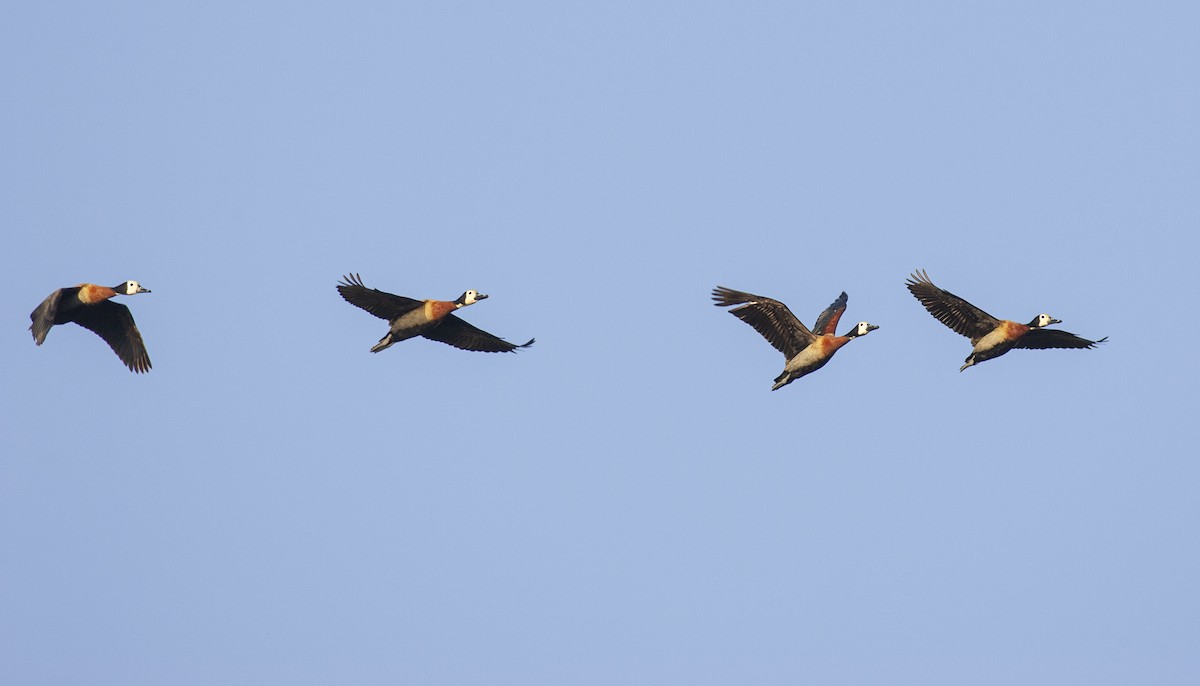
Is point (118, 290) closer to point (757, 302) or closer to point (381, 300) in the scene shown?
point (381, 300)

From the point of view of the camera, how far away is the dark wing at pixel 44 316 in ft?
128

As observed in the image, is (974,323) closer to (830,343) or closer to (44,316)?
(830,343)

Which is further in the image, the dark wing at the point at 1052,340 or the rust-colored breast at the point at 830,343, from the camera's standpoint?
the dark wing at the point at 1052,340

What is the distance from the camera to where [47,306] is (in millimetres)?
39938

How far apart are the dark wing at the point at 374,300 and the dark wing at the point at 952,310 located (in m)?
13.2

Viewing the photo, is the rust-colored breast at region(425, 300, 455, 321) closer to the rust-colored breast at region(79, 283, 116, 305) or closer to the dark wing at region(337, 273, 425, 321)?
the dark wing at region(337, 273, 425, 321)

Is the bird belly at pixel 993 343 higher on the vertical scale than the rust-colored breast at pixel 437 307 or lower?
lower

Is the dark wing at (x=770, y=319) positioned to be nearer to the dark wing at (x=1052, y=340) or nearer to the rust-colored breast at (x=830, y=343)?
the rust-colored breast at (x=830, y=343)

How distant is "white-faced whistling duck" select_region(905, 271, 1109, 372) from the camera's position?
44.8m

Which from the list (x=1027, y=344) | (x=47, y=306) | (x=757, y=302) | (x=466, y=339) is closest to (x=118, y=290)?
(x=47, y=306)

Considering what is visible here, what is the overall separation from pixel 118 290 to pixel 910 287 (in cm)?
2028

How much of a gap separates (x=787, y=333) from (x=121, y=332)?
1683 centimetres

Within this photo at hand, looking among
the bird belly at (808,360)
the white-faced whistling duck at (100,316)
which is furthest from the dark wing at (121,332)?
the bird belly at (808,360)

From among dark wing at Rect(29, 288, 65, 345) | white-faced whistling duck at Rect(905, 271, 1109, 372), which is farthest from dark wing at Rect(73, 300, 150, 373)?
white-faced whistling duck at Rect(905, 271, 1109, 372)
